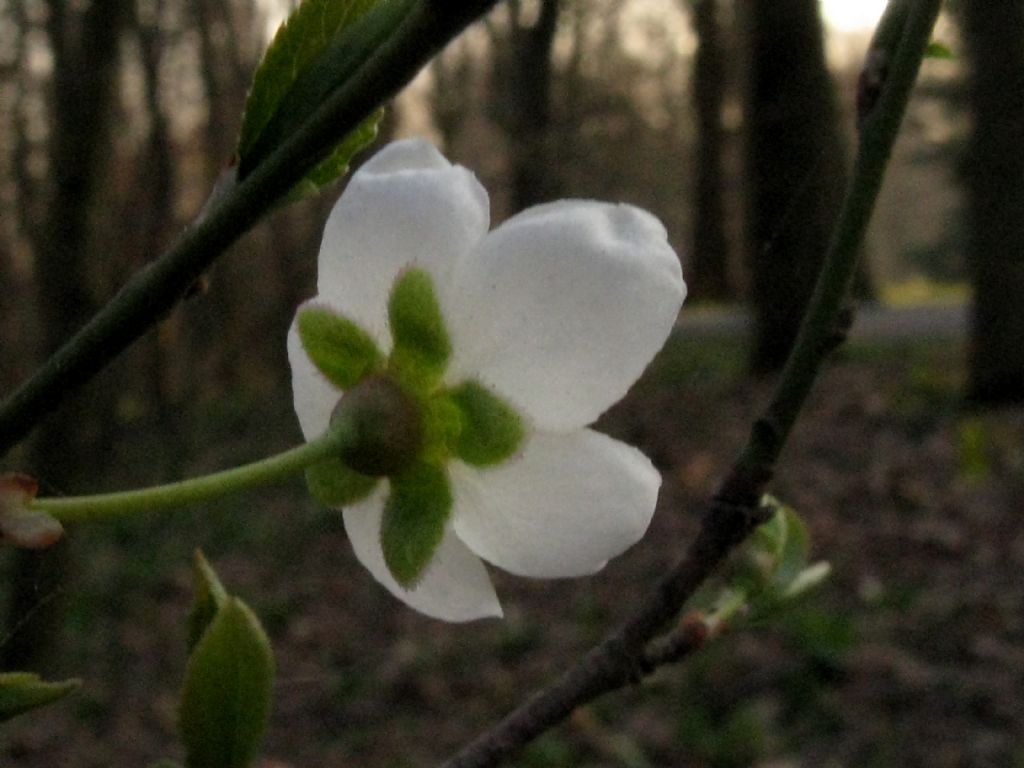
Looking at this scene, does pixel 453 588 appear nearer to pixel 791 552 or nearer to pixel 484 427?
pixel 484 427

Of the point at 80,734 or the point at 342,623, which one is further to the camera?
the point at 342,623

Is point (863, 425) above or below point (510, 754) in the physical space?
below

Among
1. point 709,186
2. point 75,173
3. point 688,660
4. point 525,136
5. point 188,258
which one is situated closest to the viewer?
point 188,258

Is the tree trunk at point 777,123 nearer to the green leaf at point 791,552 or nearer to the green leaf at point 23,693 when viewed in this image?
the green leaf at point 791,552

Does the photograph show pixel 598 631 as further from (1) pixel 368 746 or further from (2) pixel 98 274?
(2) pixel 98 274

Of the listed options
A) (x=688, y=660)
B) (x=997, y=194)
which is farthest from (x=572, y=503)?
(x=997, y=194)

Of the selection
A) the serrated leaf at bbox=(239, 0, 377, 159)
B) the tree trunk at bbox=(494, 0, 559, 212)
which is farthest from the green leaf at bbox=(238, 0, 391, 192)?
the tree trunk at bbox=(494, 0, 559, 212)

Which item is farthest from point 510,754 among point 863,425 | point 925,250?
point 925,250

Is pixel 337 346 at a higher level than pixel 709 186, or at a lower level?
higher

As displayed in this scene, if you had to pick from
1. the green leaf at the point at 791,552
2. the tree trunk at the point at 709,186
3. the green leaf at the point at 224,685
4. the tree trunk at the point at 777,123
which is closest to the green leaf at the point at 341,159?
the green leaf at the point at 224,685
